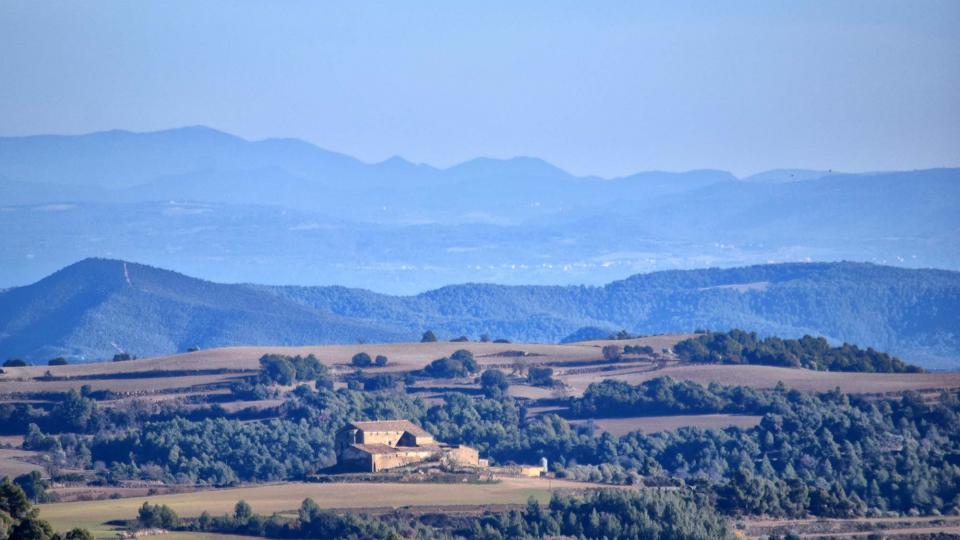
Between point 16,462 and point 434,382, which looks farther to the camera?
point 434,382

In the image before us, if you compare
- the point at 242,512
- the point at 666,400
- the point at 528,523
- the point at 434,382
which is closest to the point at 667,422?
the point at 666,400

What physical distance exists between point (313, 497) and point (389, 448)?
1017 centimetres

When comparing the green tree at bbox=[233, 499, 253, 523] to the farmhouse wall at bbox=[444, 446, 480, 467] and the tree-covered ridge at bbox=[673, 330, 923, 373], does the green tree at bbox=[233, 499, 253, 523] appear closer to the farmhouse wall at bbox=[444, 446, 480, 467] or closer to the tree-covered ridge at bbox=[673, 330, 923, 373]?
the farmhouse wall at bbox=[444, 446, 480, 467]

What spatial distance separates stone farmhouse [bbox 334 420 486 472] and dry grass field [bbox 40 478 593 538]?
3.44 meters

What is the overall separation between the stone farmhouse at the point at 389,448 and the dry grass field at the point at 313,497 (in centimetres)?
344

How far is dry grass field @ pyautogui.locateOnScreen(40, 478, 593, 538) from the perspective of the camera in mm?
72312

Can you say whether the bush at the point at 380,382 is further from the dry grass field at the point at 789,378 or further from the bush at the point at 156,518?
the bush at the point at 156,518

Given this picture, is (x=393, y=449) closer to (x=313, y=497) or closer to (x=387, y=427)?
(x=387, y=427)

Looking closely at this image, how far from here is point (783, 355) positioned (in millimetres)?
125875

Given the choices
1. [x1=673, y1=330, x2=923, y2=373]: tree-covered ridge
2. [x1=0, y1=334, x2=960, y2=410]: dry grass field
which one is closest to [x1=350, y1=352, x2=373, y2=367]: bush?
[x1=0, y1=334, x2=960, y2=410]: dry grass field

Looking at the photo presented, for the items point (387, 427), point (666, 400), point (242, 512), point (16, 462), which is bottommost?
point (242, 512)

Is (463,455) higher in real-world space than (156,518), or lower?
higher

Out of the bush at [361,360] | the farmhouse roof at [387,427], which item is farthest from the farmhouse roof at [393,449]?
the bush at [361,360]

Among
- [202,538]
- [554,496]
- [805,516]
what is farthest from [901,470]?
[202,538]
